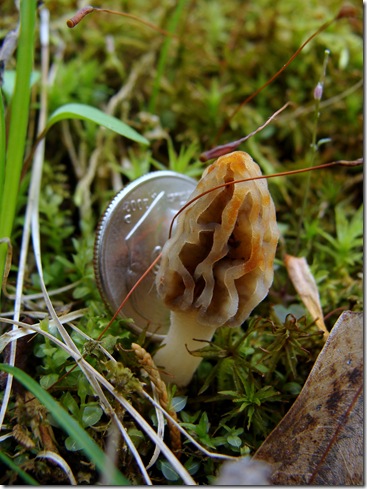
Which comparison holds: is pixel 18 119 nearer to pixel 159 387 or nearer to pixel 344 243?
pixel 159 387

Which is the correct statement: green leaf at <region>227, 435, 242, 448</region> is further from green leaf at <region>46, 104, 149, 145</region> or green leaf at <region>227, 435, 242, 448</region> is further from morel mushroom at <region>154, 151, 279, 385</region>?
green leaf at <region>46, 104, 149, 145</region>

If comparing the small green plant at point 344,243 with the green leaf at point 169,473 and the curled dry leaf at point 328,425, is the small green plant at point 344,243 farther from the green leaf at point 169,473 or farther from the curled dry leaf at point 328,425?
the green leaf at point 169,473

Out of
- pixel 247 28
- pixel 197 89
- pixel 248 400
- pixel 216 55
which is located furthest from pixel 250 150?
pixel 248 400

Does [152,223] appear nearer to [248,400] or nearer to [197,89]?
[248,400]

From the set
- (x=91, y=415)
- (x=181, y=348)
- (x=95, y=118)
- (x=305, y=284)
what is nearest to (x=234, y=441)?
(x=181, y=348)

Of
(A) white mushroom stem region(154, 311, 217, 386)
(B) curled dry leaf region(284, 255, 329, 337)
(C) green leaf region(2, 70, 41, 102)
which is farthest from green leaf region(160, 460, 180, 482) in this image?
(C) green leaf region(2, 70, 41, 102)

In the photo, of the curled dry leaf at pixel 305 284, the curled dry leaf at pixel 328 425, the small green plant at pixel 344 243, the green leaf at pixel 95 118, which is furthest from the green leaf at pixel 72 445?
the small green plant at pixel 344 243
